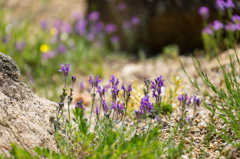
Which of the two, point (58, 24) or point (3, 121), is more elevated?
point (58, 24)

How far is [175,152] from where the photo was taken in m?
1.92

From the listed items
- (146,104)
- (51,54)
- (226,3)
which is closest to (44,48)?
(51,54)

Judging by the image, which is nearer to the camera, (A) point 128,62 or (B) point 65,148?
(B) point 65,148

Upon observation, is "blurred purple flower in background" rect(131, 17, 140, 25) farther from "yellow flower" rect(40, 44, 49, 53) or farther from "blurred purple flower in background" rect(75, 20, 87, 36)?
"yellow flower" rect(40, 44, 49, 53)

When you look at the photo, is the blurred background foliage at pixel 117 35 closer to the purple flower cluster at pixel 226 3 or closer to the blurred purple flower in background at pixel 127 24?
the blurred purple flower in background at pixel 127 24

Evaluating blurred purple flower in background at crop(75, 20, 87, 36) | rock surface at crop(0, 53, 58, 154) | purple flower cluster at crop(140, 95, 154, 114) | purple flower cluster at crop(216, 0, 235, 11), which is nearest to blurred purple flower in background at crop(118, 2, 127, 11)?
blurred purple flower in background at crop(75, 20, 87, 36)

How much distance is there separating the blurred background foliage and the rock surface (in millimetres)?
2135

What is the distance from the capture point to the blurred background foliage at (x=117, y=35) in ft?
15.1

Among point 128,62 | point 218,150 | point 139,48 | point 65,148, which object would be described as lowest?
point 218,150

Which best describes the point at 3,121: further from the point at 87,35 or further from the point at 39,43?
the point at 87,35

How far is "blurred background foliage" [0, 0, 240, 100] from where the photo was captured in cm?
459

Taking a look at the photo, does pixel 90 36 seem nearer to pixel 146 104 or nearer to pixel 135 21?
pixel 135 21

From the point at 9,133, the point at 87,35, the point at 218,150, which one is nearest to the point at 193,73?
the point at 218,150

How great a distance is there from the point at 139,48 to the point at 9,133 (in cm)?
454
